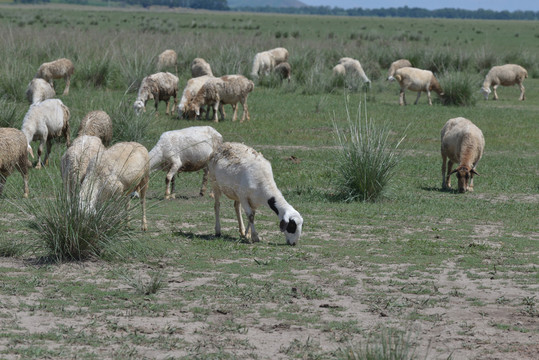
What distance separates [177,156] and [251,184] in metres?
3.35

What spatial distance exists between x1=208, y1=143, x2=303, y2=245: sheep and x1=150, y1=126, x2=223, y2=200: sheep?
266 cm

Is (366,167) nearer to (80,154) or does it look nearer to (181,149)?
(181,149)

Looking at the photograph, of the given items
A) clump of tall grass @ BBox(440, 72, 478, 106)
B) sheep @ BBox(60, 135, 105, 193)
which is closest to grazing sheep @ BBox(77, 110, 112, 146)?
sheep @ BBox(60, 135, 105, 193)

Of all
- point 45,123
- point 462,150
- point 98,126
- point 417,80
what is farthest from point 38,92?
point 417,80

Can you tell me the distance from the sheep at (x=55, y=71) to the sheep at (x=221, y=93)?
18.0ft

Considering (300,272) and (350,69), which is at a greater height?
(300,272)

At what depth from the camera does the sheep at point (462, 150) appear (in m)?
14.1

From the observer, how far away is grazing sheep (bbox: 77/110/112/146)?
49.7ft

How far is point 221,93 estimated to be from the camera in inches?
853

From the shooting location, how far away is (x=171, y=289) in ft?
25.8

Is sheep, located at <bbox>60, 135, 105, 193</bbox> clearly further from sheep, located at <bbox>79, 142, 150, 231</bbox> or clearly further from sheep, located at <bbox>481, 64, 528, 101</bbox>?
sheep, located at <bbox>481, 64, 528, 101</bbox>

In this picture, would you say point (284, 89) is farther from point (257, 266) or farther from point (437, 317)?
point (437, 317)

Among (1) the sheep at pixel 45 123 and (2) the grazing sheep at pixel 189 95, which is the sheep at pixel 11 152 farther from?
(2) the grazing sheep at pixel 189 95

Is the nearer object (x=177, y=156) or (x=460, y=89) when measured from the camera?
(x=177, y=156)
